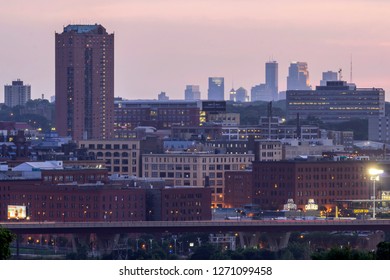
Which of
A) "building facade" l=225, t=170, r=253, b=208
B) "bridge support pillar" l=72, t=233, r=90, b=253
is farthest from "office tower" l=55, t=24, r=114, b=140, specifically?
"bridge support pillar" l=72, t=233, r=90, b=253

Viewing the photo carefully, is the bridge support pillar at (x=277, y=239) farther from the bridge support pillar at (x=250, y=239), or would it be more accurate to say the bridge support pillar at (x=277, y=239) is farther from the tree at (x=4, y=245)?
the tree at (x=4, y=245)

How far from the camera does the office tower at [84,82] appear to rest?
139500 millimetres

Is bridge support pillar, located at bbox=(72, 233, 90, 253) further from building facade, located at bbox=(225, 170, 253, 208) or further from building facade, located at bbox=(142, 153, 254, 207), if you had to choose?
building facade, located at bbox=(142, 153, 254, 207)

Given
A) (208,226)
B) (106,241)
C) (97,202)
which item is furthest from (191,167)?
(106,241)

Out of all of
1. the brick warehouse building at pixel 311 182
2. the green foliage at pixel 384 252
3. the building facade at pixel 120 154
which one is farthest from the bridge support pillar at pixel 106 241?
the green foliage at pixel 384 252

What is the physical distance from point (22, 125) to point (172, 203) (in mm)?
71526

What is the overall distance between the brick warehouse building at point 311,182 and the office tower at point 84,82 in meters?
43.0

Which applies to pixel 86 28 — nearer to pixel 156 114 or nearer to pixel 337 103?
pixel 156 114

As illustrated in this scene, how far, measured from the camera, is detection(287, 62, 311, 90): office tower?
191375mm

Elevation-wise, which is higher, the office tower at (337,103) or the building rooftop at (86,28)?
the building rooftop at (86,28)

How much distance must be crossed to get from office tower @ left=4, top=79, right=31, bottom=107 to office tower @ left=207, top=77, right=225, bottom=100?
63.3 ft

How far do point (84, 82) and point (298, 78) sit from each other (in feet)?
186
